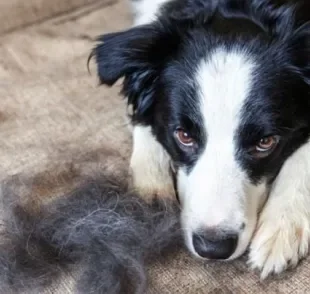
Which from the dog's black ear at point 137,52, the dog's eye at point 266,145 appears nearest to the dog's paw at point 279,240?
the dog's eye at point 266,145

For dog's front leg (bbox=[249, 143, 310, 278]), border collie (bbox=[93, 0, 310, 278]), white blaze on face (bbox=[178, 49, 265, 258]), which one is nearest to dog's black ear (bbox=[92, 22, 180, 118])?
Answer: border collie (bbox=[93, 0, 310, 278])

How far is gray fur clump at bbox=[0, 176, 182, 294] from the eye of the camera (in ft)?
4.39

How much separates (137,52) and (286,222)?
0.52 m

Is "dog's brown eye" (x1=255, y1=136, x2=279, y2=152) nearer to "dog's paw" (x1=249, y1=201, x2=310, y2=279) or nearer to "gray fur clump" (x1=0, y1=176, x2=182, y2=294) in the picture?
"dog's paw" (x1=249, y1=201, x2=310, y2=279)

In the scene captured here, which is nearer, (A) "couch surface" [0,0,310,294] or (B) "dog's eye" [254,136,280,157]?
(A) "couch surface" [0,0,310,294]

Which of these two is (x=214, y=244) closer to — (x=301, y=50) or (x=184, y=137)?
(x=184, y=137)

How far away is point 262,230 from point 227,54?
0.40 meters

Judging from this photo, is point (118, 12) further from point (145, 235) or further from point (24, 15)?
point (145, 235)

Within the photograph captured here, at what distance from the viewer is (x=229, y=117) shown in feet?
4.69

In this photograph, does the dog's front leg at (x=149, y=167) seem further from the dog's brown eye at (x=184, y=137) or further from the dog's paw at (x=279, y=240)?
the dog's paw at (x=279, y=240)

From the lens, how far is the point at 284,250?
1383mm

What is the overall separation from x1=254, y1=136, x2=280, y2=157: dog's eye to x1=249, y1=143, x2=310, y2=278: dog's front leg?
97 millimetres

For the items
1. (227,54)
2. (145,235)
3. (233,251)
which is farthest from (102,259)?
(227,54)

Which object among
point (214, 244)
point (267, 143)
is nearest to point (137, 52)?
point (267, 143)
